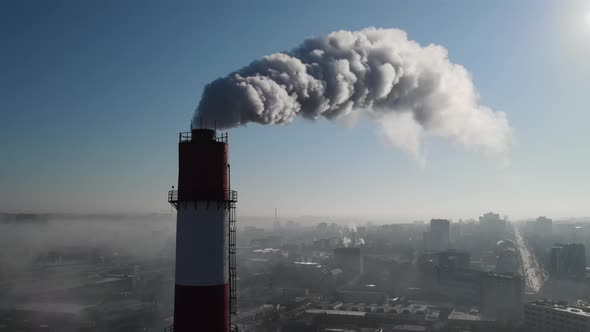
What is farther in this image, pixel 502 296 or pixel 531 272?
pixel 531 272

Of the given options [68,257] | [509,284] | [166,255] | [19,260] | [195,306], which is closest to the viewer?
[195,306]

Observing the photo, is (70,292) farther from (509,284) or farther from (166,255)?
(509,284)

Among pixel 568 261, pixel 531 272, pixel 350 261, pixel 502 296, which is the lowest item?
pixel 531 272

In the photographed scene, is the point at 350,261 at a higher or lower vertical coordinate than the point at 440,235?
lower

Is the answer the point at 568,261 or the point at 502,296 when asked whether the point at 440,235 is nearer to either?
the point at 568,261

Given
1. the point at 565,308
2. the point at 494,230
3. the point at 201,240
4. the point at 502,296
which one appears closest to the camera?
the point at 201,240

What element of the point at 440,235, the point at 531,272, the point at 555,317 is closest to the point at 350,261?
the point at 531,272

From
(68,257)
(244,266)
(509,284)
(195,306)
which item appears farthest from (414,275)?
(195,306)
